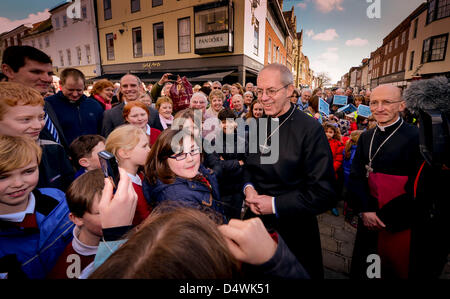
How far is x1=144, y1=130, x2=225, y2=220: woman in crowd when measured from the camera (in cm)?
156

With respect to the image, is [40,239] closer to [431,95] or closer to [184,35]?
[431,95]

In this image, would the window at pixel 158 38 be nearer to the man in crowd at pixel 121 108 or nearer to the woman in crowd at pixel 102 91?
the woman in crowd at pixel 102 91

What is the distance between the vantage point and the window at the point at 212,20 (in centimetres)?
1248

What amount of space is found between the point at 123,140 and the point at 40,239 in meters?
0.98

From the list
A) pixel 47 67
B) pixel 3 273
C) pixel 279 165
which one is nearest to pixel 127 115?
pixel 47 67

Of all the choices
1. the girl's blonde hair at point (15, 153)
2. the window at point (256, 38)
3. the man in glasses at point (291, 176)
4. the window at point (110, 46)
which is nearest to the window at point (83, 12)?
the window at point (110, 46)

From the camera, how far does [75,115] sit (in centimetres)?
322

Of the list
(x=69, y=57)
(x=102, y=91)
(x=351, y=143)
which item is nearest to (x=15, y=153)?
(x=102, y=91)

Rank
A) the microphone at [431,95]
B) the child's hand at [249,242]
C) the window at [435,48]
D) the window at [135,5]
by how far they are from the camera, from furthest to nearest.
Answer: the window at [435,48]
the window at [135,5]
the microphone at [431,95]
the child's hand at [249,242]

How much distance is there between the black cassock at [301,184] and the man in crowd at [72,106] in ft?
10.1

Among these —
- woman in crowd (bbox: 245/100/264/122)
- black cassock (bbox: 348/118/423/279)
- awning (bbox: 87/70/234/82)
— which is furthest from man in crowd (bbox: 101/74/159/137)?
awning (bbox: 87/70/234/82)

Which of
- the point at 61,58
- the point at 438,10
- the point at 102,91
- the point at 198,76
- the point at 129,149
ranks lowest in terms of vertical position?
the point at 129,149

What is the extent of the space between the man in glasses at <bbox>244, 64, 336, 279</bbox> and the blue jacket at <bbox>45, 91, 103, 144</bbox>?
9.88 feet
